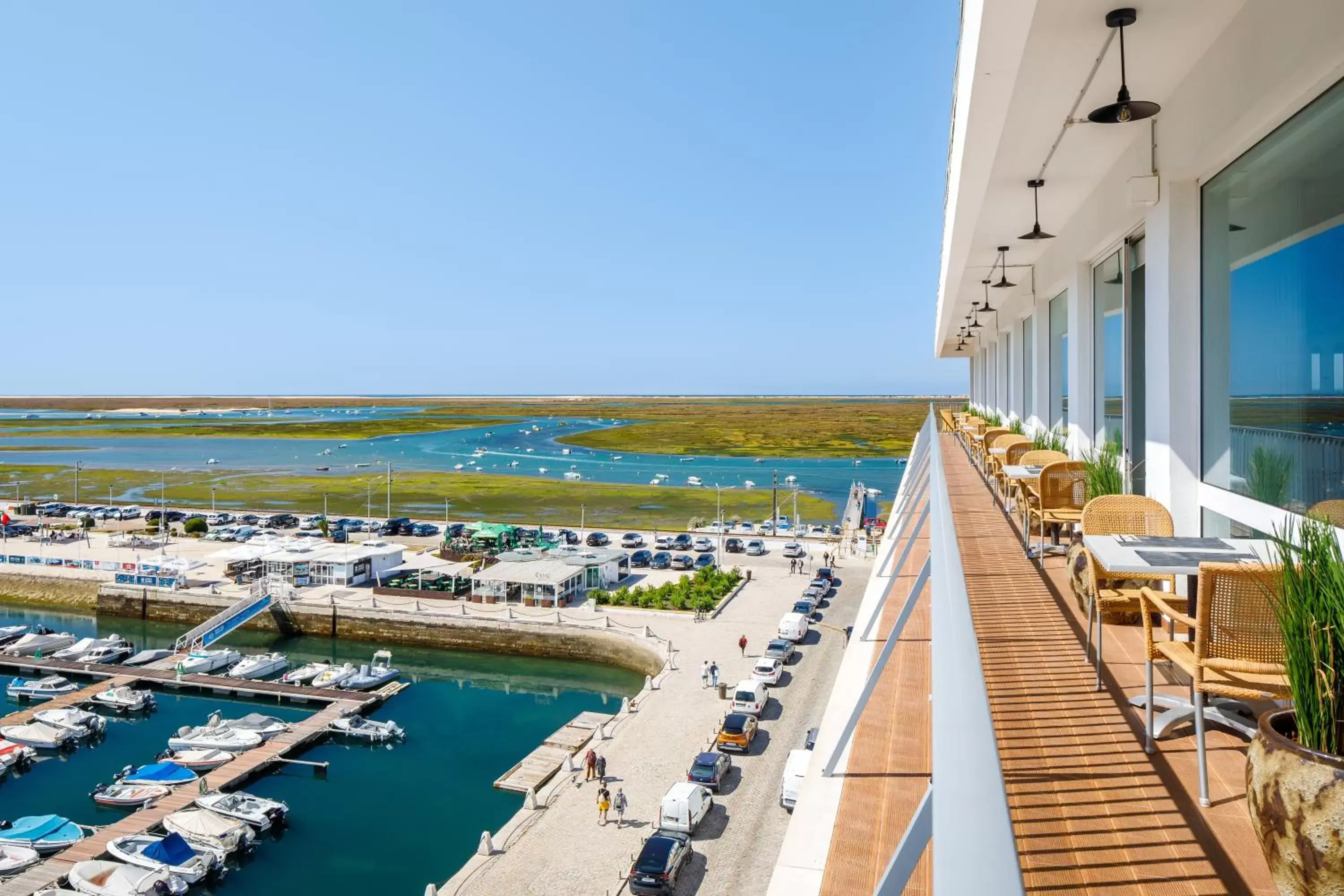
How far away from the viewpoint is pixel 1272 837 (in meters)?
2.09

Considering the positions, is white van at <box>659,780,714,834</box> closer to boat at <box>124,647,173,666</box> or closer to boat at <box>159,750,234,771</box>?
boat at <box>159,750,234,771</box>

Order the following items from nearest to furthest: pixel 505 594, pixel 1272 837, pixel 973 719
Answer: pixel 973 719
pixel 1272 837
pixel 505 594

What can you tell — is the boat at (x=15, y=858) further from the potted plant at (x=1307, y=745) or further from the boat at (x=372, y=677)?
the potted plant at (x=1307, y=745)

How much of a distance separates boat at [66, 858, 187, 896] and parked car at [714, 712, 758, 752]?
1072 cm

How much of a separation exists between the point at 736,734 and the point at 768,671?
415 centimetres

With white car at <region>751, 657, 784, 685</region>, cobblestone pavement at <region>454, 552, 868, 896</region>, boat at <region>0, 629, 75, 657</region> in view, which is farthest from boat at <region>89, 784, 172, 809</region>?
white car at <region>751, 657, 784, 685</region>

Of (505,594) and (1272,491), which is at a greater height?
(1272,491)

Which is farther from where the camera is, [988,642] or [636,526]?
[636,526]

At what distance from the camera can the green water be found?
56.8ft

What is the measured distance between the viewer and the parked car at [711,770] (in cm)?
1705

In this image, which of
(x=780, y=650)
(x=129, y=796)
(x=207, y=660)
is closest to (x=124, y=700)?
(x=207, y=660)

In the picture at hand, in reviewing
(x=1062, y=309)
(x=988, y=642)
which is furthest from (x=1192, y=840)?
(x=1062, y=309)

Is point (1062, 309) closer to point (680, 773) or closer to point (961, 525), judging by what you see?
point (961, 525)

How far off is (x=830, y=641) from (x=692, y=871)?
12.9m
